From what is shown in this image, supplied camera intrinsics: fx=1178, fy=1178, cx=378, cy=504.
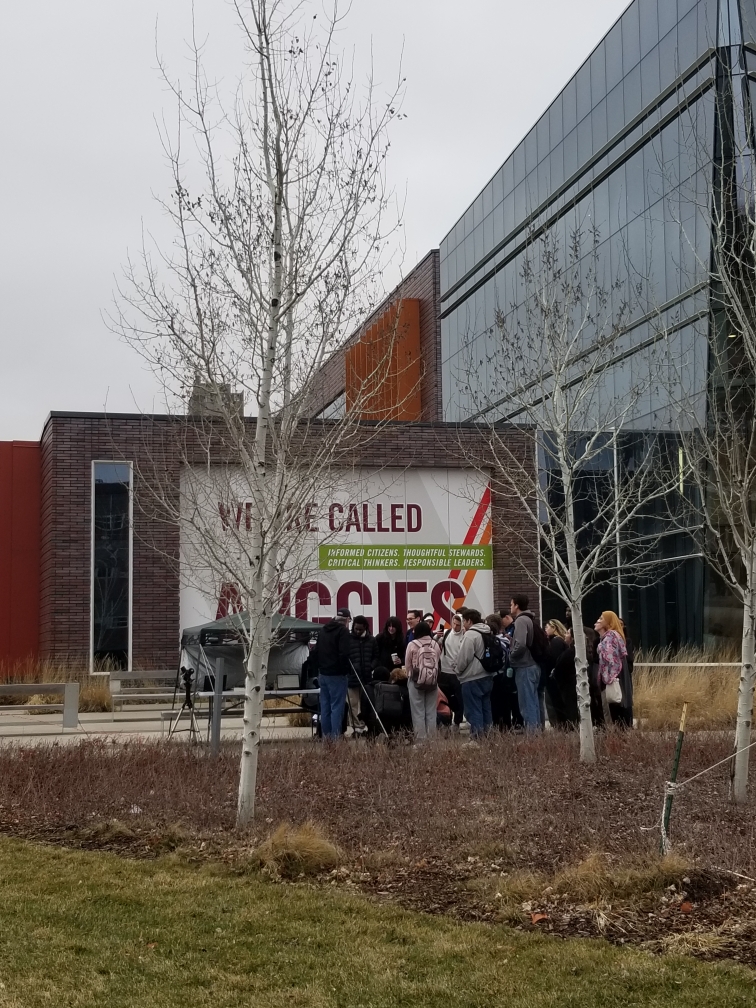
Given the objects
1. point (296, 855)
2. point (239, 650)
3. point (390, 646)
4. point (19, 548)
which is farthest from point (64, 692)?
point (296, 855)

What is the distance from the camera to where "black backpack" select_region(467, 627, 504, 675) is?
578 inches

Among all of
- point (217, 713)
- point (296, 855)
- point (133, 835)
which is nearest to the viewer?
point (296, 855)

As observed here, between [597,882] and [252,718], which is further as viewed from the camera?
[252,718]

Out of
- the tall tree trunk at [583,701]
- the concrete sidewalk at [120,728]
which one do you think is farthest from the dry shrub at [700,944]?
the concrete sidewalk at [120,728]

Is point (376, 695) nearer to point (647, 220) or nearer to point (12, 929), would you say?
point (12, 929)

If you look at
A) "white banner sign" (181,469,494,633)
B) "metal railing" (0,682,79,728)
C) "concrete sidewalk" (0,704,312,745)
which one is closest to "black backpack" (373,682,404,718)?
"concrete sidewalk" (0,704,312,745)

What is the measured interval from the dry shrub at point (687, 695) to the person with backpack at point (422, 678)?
3.27 metres

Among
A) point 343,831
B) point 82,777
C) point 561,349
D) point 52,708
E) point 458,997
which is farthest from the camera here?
point 52,708

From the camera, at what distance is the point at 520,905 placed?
267 inches

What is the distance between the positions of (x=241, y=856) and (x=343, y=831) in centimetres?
102

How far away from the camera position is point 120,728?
59.4 ft

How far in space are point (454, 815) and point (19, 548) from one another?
19.8 meters

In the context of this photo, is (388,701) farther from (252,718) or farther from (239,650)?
(252,718)

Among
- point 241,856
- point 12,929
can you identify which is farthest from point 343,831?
point 12,929
